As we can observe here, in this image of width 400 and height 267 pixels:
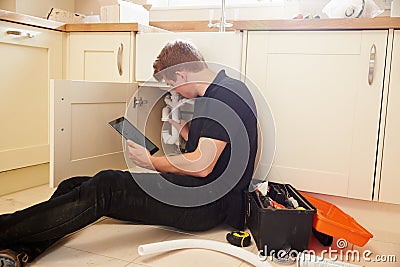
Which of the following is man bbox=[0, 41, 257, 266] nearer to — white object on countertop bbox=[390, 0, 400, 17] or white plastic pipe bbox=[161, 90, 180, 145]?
white plastic pipe bbox=[161, 90, 180, 145]

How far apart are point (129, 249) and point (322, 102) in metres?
0.96

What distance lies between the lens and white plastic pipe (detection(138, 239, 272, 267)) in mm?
1440

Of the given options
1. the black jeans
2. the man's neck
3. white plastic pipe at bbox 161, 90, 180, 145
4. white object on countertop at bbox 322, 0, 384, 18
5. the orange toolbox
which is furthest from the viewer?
white plastic pipe at bbox 161, 90, 180, 145

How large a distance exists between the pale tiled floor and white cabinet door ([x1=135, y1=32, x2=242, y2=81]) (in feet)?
2.45

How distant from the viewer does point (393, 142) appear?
5.64 ft

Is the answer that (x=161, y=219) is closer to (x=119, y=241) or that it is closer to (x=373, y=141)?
(x=119, y=241)

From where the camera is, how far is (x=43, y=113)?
223cm

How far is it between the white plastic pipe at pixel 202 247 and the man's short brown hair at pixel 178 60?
0.62 m

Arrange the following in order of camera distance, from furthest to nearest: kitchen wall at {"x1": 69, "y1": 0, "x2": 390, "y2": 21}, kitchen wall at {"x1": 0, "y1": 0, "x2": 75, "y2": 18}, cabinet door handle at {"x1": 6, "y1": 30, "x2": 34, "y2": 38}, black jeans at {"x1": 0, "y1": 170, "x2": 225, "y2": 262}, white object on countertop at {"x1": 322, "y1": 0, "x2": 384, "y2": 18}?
kitchen wall at {"x1": 0, "y1": 0, "x2": 75, "y2": 18} < kitchen wall at {"x1": 69, "y1": 0, "x2": 390, "y2": 21} < cabinet door handle at {"x1": 6, "y1": 30, "x2": 34, "y2": 38} < white object on countertop at {"x1": 322, "y1": 0, "x2": 384, "y2": 18} < black jeans at {"x1": 0, "y1": 170, "x2": 225, "y2": 262}

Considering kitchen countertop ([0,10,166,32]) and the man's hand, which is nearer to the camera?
the man's hand

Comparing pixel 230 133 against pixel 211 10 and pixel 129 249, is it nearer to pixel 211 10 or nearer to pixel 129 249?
pixel 129 249

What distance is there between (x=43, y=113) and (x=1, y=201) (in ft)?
1.58

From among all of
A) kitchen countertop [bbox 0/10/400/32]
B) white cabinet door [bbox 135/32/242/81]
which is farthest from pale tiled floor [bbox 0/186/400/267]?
kitchen countertop [bbox 0/10/400/32]

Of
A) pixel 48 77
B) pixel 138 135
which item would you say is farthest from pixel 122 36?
pixel 138 135
